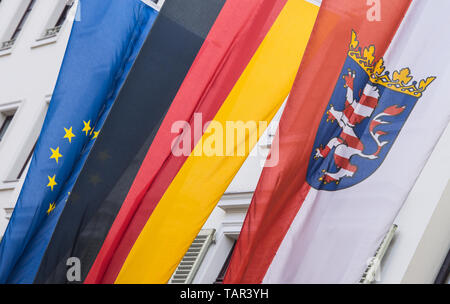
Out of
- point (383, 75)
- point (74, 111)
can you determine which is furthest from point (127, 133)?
point (383, 75)

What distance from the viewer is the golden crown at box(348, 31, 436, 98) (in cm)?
627

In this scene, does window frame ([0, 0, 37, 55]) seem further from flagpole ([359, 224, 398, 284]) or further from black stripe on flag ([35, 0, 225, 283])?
flagpole ([359, 224, 398, 284])

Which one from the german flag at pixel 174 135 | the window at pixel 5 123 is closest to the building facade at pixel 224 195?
the window at pixel 5 123

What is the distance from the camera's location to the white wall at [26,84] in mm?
14547

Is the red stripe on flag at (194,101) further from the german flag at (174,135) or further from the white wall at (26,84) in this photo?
the white wall at (26,84)

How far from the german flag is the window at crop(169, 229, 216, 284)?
10.3ft

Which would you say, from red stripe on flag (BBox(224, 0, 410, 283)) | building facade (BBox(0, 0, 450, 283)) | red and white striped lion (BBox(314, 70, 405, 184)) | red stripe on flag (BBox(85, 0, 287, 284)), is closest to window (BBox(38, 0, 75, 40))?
building facade (BBox(0, 0, 450, 283))

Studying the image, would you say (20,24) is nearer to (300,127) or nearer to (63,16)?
(63,16)

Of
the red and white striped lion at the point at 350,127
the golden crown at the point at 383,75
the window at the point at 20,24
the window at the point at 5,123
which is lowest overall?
the red and white striped lion at the point at 350,127

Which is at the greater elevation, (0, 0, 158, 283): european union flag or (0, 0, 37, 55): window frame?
(0, 0, 37, 55): window frame

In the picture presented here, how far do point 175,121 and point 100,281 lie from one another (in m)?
1.62

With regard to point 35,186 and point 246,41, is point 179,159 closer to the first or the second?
point 246,41

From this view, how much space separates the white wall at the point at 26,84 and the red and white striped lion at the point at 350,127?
342 inches

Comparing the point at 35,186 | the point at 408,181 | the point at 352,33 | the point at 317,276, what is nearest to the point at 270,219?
the point at 317,276
